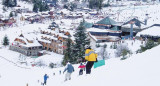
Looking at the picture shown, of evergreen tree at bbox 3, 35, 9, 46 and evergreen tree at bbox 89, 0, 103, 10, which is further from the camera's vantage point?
evergreen tree at bbox 89, 0, 103, 10

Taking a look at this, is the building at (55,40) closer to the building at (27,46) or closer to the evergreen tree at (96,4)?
the building at (27,46)

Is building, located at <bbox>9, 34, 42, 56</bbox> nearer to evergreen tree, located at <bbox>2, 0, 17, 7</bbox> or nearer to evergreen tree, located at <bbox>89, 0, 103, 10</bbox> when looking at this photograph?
evergreen tree, located at <bbox>2, 0, 17, 7</bbox>

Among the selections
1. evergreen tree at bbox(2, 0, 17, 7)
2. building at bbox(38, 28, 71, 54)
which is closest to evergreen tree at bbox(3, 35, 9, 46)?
building at bbox(38, 28, 71, 54)

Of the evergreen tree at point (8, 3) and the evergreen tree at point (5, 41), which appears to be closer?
the evergreen tree at point (5, 41)

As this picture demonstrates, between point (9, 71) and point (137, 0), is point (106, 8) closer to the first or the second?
point (137, 0)

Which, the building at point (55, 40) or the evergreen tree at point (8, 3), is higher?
the evergreen tree at point (8, 3)

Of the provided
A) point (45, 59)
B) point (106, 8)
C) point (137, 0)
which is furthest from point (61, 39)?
point (137, 0)

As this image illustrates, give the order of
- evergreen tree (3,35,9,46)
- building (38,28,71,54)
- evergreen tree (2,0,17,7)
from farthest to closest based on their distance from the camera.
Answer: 1. evergreen tree (2,0,17,7)
2. evergreen tree (3,35,9,46)
3. building (38,28,71,54)

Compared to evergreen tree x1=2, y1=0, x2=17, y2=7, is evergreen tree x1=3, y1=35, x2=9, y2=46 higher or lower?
lower

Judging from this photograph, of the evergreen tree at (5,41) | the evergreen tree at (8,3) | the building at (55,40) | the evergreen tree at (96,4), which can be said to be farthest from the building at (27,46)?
the evergreen tree at (96,4)

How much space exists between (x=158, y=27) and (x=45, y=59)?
1779 cm

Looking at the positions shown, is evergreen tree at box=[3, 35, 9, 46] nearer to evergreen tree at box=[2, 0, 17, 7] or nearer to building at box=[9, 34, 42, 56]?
building at box=[9, 34, 42, 56]

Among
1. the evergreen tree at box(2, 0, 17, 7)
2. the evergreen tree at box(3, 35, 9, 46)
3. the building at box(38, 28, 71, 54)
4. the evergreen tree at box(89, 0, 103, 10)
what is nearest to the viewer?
the building at box(38, 28, 71, 54)

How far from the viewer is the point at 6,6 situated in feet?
Answer: 242
